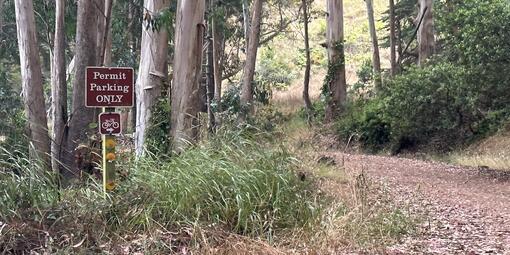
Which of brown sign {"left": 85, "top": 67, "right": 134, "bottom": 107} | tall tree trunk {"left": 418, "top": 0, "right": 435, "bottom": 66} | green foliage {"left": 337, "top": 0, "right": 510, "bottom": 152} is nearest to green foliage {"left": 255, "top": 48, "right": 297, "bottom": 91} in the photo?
green foliage {"left": 337, "top": 0, "right": 510, "bottom": 152}

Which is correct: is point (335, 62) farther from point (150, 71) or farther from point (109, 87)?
point (109, 87)

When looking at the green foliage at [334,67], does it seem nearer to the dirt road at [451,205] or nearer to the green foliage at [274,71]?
the dirt road at [451,205]

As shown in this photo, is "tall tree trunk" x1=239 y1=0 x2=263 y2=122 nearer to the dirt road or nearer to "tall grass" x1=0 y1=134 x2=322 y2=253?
the dirt road

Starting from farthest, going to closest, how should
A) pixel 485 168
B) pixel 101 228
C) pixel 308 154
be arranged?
1. pixel 485 168
2. pixel 308 154
3. pixel 101 228

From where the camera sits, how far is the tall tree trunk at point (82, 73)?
39.2 feet

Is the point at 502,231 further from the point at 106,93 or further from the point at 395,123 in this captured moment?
the point at 395,123

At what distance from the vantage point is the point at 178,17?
11.9m

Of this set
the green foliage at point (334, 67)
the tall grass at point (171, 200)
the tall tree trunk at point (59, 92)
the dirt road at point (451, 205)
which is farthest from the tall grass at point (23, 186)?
the green foliage at point (334, 67)

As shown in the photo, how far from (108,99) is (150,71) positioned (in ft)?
15.3

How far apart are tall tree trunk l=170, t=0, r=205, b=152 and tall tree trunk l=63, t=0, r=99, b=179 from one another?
1631 millimetres

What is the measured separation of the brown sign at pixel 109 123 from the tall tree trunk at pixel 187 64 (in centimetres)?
348

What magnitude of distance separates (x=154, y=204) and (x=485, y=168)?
13127 millimetres

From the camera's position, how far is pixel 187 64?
1163 cm

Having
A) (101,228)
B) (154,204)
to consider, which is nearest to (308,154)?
(154,204)
